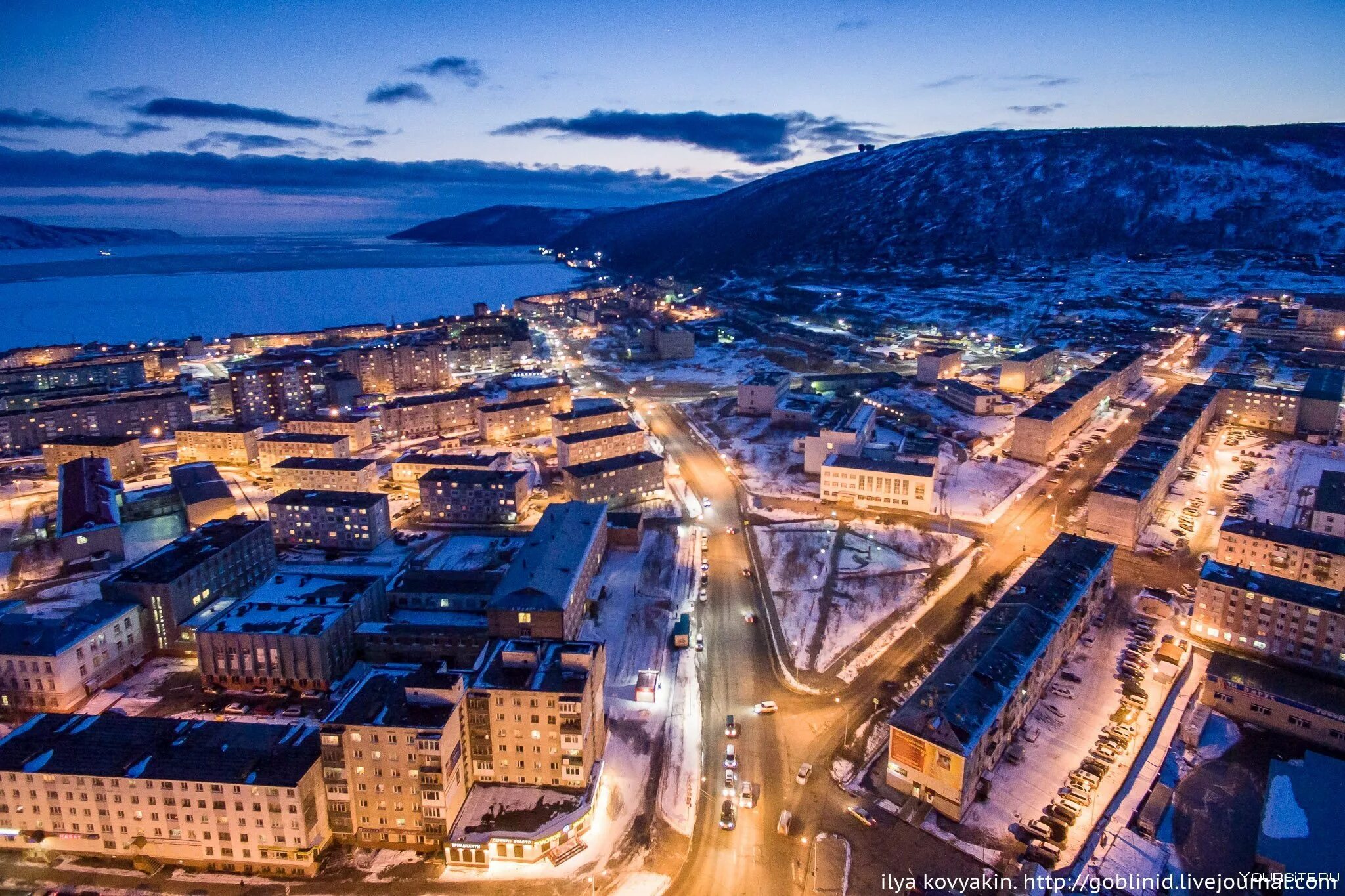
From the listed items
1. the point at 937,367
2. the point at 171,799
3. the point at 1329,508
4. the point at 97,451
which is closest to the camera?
the point at 171,799

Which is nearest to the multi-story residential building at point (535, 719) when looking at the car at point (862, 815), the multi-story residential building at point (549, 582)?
the multi-story residential building at point (549, 582)

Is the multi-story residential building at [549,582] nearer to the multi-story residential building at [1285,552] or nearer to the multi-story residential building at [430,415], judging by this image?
the multi-story residential building at [1285,552]

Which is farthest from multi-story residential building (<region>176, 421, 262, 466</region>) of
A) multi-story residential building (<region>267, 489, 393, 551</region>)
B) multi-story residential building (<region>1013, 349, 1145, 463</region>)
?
multi-story residential building (<region>1013, 349, 1145, 463</region>)

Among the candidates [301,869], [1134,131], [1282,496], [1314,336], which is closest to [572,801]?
[301,869]

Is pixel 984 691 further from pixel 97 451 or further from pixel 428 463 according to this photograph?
pixel 97 451

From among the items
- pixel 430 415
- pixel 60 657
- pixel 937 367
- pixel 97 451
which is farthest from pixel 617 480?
pixel 937 367
